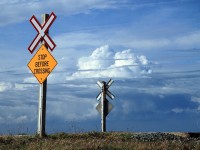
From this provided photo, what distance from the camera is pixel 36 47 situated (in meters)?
18.2

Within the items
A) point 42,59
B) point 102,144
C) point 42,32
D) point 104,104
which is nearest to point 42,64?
point 42,59

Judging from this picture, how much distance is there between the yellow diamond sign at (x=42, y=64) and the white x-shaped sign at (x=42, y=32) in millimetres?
331

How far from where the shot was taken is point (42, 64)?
17469 millimetres

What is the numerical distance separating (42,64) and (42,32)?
4.54ft

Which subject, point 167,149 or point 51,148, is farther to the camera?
point 51,148

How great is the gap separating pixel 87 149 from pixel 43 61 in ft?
19.7

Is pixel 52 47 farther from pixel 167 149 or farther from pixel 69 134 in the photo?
pixel 167 149

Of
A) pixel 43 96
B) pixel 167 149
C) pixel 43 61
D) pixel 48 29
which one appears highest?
pixel 48 29

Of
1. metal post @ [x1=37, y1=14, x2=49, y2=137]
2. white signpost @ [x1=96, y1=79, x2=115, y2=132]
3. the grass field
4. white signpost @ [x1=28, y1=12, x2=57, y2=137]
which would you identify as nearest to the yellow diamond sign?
white signpost @ [x1=28, y1=12, x2=57, y2=137]

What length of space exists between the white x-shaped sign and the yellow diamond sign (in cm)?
33

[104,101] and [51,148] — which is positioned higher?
[104,101]

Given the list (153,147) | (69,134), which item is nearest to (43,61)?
(69,134)

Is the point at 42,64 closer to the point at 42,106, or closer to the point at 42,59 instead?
the point at 42,59

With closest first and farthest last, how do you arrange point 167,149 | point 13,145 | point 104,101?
point 167,149
point 13,145
point 104,101
